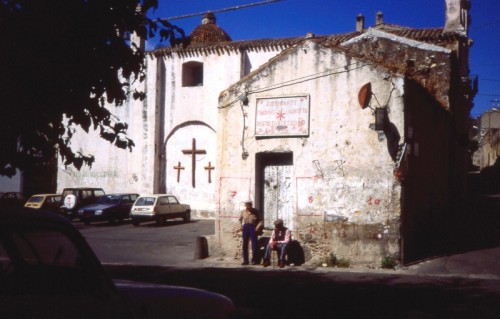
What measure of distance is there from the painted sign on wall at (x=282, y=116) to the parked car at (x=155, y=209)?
10.7m

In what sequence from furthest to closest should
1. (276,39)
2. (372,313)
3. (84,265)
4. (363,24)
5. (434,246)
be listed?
(363,24) → (276,39) → (434,246) → (372,313) → (84,265)

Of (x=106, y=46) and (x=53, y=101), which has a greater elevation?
(x=106, y=46)

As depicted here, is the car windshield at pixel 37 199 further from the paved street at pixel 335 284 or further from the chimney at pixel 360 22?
the chimney at pixel 360 22

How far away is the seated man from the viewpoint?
42.3 feet

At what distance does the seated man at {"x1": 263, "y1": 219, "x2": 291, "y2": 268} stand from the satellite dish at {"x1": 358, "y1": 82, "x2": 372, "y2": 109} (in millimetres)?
3643

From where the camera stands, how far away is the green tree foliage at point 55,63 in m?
4.67

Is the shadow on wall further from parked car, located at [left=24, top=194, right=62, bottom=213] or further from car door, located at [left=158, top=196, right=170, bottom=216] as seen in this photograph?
parked car, located at [left=24, top=194, right=62, bottom=213]

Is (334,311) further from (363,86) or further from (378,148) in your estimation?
(363,86)

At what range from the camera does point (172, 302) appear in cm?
340

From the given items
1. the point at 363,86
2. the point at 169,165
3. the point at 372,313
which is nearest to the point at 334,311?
the point at 372,313

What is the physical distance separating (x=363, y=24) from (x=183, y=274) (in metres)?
24.3

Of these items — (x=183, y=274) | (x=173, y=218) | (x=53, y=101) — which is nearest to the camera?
(x=53, y=101)

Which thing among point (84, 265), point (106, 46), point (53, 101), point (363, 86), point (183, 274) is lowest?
point (183, 274)

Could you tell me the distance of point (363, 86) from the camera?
1277 cm
